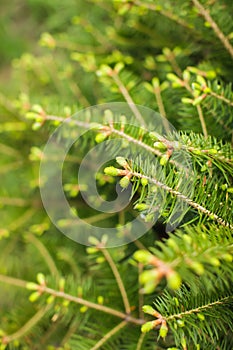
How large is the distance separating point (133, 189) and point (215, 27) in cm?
39

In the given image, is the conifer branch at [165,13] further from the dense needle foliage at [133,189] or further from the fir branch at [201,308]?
the fir branch at [201,308]

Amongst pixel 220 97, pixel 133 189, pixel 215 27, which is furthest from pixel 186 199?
pixel 215 27

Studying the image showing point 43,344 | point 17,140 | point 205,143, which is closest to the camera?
point 205,143

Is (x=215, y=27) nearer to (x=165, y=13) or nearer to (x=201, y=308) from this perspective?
(x=165, y=13)

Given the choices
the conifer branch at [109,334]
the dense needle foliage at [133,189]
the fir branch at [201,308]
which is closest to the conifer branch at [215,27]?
the dense needle foliage at [133,189]

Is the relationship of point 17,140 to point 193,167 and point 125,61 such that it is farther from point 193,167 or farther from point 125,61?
point 193,167

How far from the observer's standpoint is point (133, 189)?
54 cm

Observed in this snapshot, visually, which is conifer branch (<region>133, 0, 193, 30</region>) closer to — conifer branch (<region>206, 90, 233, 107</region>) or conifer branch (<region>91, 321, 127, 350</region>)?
conifer branch (<region>206, 90, 233, 107</region>)

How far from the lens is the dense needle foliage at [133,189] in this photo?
0.55 meters

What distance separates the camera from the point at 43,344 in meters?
0.85

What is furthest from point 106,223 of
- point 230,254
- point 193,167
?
point 230,254

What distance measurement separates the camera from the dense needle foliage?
55 cm

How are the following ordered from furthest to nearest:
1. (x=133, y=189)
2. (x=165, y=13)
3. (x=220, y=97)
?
(x=165, y=13), (x=220, y=97), (x=133, y=189)

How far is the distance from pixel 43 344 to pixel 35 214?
0.33 metres
